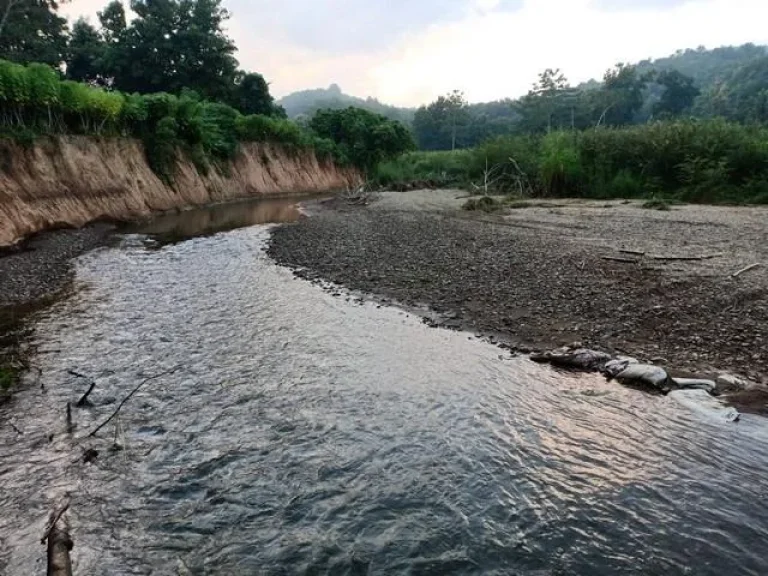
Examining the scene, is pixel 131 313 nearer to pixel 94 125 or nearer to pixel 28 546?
pixel 28 546

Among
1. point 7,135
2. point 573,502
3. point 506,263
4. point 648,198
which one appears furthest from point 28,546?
point 648,198

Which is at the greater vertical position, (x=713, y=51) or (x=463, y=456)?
(x=713, y=51)

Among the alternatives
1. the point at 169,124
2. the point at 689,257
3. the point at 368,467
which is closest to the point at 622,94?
the point at 169,124

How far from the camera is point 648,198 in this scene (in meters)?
20.5

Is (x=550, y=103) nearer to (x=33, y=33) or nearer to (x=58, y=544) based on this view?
(x=33, y=33)

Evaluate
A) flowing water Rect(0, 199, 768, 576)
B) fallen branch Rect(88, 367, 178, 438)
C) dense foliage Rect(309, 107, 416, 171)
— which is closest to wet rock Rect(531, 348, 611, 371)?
flowing water Rect(0, 199, 768, 576)

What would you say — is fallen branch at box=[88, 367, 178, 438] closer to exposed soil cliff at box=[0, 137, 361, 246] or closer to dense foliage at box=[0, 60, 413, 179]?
exposed soil cliff at box=[0, 137, 361, 246]

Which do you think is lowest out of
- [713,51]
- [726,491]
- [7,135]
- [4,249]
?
[726,491]

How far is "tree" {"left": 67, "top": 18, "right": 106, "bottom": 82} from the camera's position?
151 ft

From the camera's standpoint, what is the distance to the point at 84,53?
151 feet

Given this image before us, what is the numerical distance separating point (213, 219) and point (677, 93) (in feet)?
231

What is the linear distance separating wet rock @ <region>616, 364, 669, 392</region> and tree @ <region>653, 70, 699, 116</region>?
75.6 metres

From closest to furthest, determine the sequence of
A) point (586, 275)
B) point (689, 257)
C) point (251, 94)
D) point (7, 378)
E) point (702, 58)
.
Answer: point (7, 378) < point (586, 275) < point (689, 257) < point (251, 94) < point (702, 58)

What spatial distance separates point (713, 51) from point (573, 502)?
179 m
